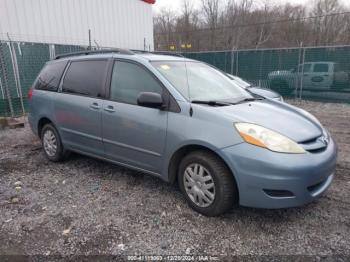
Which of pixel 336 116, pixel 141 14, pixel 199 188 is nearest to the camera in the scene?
pixel 199 188

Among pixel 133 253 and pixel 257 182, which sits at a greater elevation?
pixel 257 182

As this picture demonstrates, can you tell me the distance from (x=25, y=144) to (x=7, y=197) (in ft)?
8.37

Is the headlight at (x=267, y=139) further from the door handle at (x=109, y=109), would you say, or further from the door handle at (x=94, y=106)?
the door handle at (x=94, y=106)

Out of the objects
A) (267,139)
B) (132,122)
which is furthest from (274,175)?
(132,122)

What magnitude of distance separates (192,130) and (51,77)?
291cm

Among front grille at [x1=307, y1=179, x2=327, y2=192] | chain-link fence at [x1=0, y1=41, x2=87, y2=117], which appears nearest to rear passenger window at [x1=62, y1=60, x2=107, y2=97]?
front grille at [x1=307, y1=179, x2=327, y2=192]

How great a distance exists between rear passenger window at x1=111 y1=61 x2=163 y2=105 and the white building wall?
7.27m

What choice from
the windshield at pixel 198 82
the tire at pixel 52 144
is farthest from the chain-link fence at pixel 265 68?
the windshield at pixel 198 82

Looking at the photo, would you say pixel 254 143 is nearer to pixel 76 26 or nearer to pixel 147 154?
pixel 147 154

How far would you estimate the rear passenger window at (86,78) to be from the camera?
3.76 metres

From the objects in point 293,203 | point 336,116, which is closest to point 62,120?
point 293,203

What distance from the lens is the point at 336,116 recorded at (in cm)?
824

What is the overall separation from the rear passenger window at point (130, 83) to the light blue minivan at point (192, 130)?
1 cm

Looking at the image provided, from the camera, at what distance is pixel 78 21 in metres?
11.2
